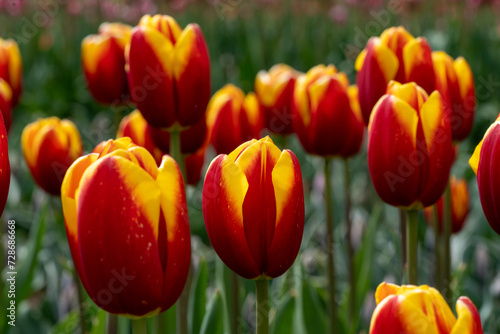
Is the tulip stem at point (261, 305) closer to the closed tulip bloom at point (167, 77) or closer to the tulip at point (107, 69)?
→ the closed tulip bloom at point (167, 77)

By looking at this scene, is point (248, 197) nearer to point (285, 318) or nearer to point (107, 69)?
point (285, 318)

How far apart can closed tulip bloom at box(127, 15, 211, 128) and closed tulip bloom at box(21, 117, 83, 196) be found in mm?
364

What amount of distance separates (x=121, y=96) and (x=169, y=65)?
0.42 metres

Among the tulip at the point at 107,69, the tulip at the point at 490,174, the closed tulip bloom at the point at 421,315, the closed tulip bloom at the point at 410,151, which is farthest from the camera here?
the tulip at the point at 107,69

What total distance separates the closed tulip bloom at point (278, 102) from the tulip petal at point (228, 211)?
1071 millimetres

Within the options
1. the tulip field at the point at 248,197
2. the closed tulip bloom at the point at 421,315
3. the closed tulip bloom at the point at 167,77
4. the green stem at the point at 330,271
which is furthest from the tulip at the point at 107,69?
the closed tulip bloom at the point at 421,315

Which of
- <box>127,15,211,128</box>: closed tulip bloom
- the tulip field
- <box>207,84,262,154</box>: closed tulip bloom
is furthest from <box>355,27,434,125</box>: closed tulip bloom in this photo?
<box>207,84,262,154</box>: closed tulip bloom

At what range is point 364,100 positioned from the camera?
1309 millimetres

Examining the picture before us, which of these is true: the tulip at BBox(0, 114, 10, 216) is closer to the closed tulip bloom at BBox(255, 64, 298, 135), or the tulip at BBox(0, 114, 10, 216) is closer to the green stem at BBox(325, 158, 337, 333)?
the green stem at BBox(325, 158, 337, 333)

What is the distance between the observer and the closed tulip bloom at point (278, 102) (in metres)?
1.86

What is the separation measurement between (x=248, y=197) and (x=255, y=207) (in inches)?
0.6

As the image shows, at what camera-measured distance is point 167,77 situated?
1202 mm

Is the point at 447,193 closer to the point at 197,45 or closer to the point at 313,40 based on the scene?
the point at 197,45

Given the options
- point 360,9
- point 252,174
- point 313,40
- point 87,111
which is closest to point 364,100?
point 252,174
